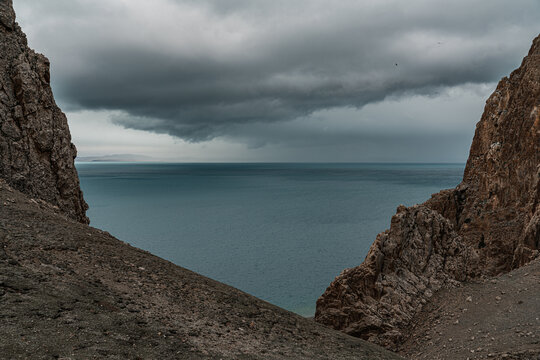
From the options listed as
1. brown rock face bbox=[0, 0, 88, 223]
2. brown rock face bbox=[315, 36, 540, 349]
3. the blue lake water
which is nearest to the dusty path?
brown rock face bbox=[315, 36, 540, 349]

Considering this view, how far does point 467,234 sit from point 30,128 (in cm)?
3347

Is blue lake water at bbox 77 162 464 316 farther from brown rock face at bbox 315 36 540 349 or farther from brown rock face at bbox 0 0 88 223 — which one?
brown rock face at bbox 0 0 88 223

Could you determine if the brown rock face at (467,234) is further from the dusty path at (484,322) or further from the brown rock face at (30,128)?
the brown rock face at (30,128)

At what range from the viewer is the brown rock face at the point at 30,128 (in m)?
18.0

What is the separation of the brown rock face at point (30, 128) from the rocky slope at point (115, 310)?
507cm

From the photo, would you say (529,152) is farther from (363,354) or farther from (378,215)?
(378,215)

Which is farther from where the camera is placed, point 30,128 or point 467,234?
point 467,234

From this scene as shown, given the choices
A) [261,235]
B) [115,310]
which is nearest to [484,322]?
[115,310]

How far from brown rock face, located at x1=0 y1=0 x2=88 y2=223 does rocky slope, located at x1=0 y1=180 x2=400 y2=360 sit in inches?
200

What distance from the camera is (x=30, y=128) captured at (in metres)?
19.2

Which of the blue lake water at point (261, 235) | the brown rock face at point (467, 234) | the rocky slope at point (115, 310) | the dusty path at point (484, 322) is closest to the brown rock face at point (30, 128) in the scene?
the rocky slope at point (115, 310)

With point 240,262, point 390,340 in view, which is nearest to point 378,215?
point 240,262

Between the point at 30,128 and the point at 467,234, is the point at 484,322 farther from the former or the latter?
the point at 30,128

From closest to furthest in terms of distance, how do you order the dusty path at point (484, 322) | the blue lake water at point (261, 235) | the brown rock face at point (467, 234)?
1. the dusty path at point (484, 322)
2. the brown rock face at point (467, 234)
3. the blue lake water at point (261, 235)
